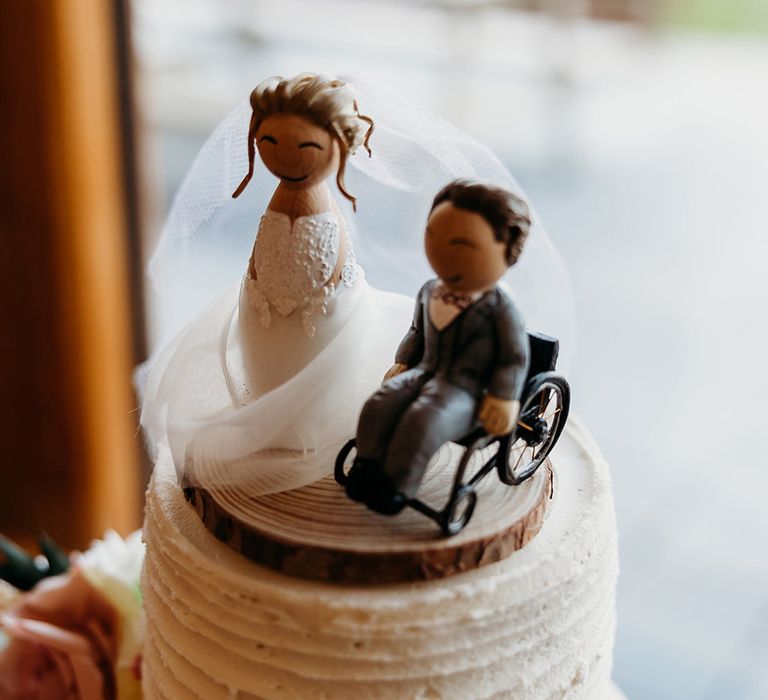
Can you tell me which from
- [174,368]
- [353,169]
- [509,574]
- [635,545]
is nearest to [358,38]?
[635,545]

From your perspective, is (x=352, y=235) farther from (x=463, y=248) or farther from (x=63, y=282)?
(x=63, y=282)

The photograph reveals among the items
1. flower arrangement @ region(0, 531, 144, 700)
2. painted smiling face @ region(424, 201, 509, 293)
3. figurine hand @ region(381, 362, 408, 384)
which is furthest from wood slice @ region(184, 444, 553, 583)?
flower arrangement @ region(0, 531, 144, 700)

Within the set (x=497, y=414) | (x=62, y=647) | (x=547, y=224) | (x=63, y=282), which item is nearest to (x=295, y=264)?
(x=497, y=414)

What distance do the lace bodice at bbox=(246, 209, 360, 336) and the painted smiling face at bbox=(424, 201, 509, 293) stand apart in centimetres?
12

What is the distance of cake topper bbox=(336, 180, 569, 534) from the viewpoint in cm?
83

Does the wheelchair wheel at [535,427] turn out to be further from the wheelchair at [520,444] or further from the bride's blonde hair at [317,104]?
the bride's blonde hair at [317,104]

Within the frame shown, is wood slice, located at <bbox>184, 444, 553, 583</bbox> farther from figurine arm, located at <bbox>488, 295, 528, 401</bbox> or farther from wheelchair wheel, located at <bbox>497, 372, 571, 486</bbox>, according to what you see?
figurine arm, located at <bbox>488, 295, 528, 401</bbox>

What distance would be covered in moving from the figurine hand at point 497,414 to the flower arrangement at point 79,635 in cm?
57

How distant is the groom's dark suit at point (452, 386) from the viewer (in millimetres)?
843

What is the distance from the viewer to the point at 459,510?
91 centimetres

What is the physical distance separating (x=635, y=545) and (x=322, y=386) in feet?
4.94

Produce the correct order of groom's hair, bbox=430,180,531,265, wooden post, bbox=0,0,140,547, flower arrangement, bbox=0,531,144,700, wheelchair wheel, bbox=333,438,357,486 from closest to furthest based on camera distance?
groom's hair, bbox=430,180,531,265 → wheelchair wheel, bbox=333,438,357,486 → flower arrangement, bbox=0,531,144,700 → wooden post, bbox=0,0,140,547

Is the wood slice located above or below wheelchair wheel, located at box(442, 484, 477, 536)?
below

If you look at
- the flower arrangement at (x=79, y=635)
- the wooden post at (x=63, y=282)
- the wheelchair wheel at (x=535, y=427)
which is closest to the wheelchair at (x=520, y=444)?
the wheelchair wheel at (x=535, y=427)
